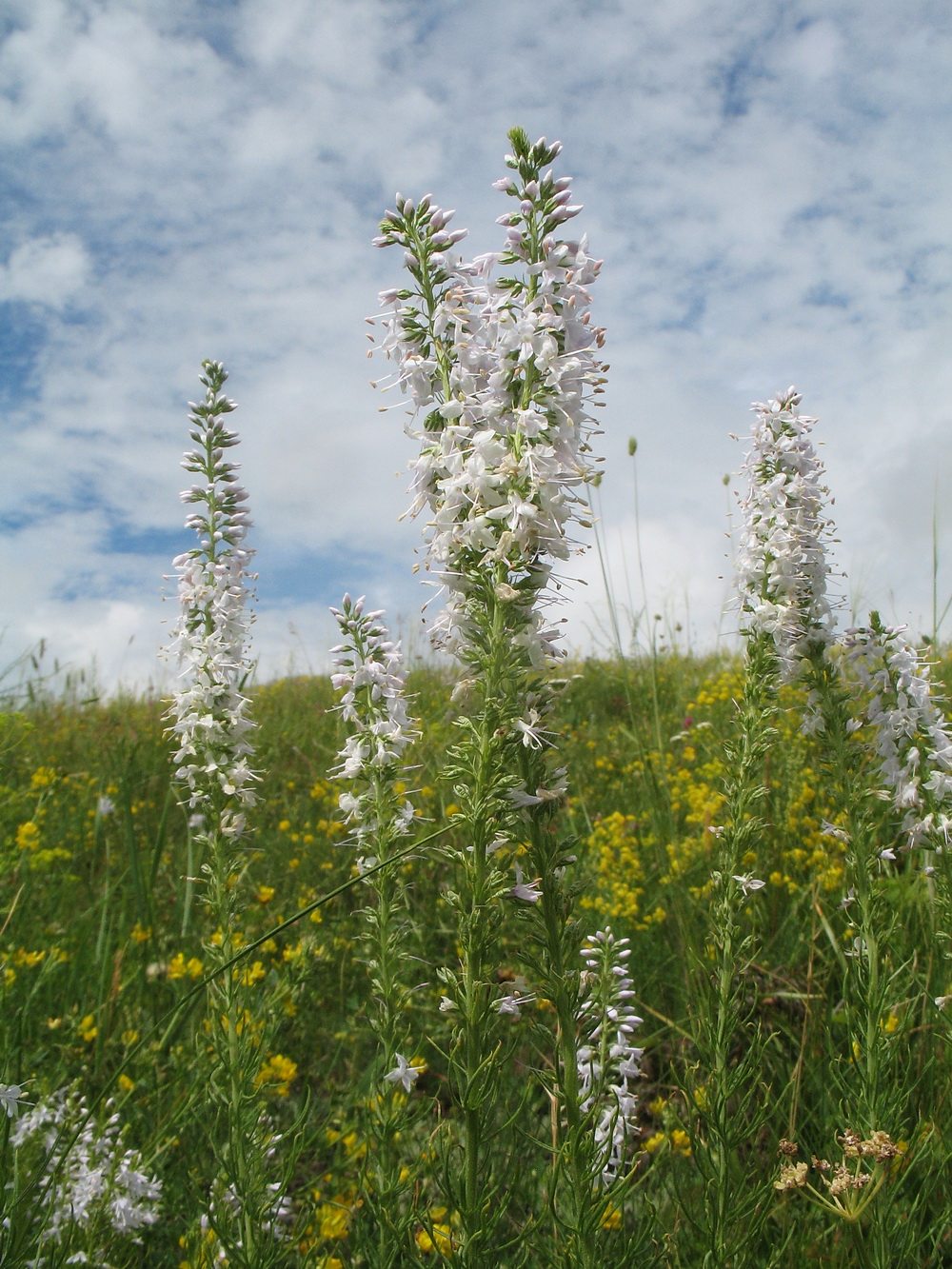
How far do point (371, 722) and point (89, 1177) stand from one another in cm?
196

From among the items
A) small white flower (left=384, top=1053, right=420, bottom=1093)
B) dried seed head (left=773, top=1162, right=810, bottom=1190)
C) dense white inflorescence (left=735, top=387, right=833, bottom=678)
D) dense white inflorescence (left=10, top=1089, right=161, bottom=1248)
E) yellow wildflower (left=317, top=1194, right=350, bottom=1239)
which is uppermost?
dense white inflorescence (left=735, top=387, right=833, bottom=678)

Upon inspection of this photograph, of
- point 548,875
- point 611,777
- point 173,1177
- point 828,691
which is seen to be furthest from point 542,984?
point 611,777

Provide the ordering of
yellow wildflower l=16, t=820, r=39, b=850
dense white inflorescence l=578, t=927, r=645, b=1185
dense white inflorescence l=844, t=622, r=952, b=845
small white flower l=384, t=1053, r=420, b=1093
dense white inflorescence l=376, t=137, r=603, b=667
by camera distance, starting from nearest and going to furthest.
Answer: dense white inflorescence l=376, t=137, r=603, b=667, small white flower l=384, t=1053, r=420, b=1093, dense white inflorescence l=578, t=927, r=645, b=1185, dense white inflorescence l=844, t=622, r=952, b=845, yellow wildflower l=16, t=820, r=39, b=850

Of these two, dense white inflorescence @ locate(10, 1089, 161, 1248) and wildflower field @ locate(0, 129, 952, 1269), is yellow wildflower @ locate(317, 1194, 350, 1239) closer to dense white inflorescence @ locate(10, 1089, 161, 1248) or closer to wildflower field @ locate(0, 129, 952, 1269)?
wildflower field @ locate(0, 129, 952, 1269)

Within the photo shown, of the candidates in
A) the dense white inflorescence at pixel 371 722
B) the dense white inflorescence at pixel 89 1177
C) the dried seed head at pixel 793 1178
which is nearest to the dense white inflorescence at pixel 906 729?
the dried seed head at pixel 793 1178

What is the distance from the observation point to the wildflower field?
204 cm

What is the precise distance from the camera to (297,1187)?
359 cm

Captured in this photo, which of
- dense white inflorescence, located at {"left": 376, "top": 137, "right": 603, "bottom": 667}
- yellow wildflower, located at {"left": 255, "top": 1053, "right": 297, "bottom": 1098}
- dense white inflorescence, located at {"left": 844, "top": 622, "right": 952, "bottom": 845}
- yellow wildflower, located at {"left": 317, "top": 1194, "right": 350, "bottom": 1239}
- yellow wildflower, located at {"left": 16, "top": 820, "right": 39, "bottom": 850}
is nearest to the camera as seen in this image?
dense white inflorescence, located at {"left": 376, "top": 137, "right": 603, "bottom": 667}

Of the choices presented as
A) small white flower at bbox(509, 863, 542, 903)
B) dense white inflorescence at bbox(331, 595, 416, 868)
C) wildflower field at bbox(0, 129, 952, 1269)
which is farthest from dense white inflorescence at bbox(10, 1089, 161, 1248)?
small white flower at bbox(509, 863, 542, 903)

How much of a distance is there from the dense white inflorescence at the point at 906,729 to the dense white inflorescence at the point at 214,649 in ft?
8.92

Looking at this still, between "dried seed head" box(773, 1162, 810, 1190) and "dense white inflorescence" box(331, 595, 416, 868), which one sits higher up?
"dense white inflorescence" box(331, 595, 416, 868)

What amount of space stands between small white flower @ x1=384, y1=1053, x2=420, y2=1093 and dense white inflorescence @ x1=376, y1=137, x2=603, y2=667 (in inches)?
57.4

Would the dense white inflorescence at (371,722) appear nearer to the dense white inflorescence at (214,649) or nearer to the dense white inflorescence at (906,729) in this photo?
the dense white inflorescence at (214,649)

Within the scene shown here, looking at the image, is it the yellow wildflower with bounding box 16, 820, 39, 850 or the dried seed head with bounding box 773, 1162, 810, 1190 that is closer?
the dried seed head with bounding box 773, 1162, 810, 1190
